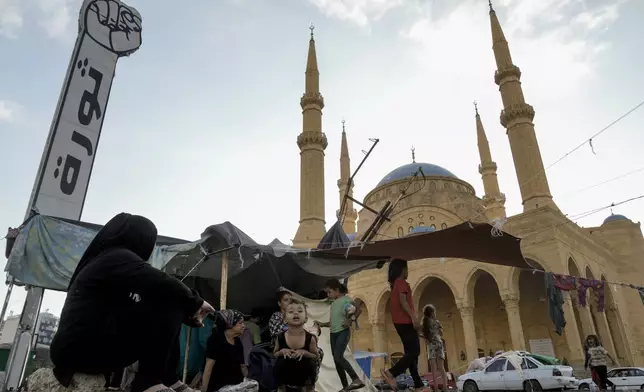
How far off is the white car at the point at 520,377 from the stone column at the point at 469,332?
5.25m

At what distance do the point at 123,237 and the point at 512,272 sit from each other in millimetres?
17269

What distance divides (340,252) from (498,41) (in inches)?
742

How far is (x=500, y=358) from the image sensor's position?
39.0ft

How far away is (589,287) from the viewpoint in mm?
13195

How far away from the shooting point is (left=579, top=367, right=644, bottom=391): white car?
1166 centimetres

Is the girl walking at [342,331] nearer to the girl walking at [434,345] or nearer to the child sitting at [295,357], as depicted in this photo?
the girl walking at [434,345]

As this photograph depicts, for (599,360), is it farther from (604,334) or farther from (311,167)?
(311,167)

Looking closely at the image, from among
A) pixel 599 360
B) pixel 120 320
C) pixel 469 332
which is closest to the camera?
pixel 120 320

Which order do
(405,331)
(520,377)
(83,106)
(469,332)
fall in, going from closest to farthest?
(405,331) → (83,106) → (520,377) → (469,332)

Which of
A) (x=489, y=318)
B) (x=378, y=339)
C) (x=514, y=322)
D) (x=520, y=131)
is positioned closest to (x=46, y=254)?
(x=514, y=322)

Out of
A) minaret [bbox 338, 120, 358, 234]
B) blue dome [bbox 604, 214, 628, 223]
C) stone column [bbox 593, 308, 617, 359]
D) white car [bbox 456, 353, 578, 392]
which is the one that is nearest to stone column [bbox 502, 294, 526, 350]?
stone column [bbox 593, 308, 617, 359]

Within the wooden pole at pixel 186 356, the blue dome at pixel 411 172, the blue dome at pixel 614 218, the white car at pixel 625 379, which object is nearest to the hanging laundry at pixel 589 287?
the white car at pixel 625 379

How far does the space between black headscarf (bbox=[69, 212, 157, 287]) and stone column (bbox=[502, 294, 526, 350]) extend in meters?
16.3

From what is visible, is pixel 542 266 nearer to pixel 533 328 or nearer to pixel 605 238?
pixel 533 328
